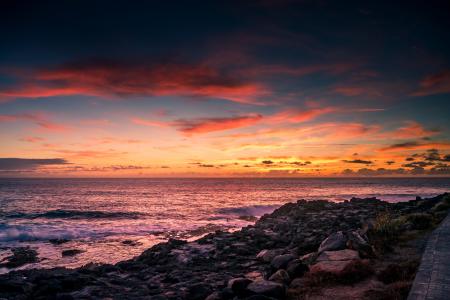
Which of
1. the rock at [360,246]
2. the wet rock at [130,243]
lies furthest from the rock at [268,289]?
the wet rock at [130,243]

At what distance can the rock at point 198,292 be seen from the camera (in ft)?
33.5

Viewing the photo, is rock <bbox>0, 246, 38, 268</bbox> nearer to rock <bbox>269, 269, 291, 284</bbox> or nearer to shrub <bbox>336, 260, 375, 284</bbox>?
rock <bbox>269, 269, 291, 284</bbox>

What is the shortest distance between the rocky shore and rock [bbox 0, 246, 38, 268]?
203 millimetres

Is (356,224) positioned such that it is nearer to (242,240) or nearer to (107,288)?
(242,240)

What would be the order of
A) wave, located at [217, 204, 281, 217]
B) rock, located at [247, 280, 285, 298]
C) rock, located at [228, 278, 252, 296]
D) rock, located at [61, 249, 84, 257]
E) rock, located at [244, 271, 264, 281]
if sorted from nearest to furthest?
rock, located at [247, 280, 285, 298]
rock, located at [228, 278, 252, 296]
rock, located at [244, 271, 264, 281]
rock, located at [61, 249, 84, 257]
wave, located at [217, 204, 281, 217]

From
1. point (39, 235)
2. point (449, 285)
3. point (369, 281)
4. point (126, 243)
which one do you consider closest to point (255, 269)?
point (369, 281)

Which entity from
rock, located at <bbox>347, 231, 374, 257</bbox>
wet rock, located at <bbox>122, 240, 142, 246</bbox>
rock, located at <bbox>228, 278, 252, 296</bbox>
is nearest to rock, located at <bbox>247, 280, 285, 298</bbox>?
rock, located at <bbox>228, 278, 252, 296</bbox>

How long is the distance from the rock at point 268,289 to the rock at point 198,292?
180 cm

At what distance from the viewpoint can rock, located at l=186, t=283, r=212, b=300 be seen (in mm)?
10203

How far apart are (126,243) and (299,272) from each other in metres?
18.0

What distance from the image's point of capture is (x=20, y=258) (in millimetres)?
20125

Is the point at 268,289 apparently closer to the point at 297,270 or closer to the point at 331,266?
the point at 297,270

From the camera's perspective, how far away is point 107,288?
1206 cm

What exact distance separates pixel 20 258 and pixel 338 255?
18688mm
